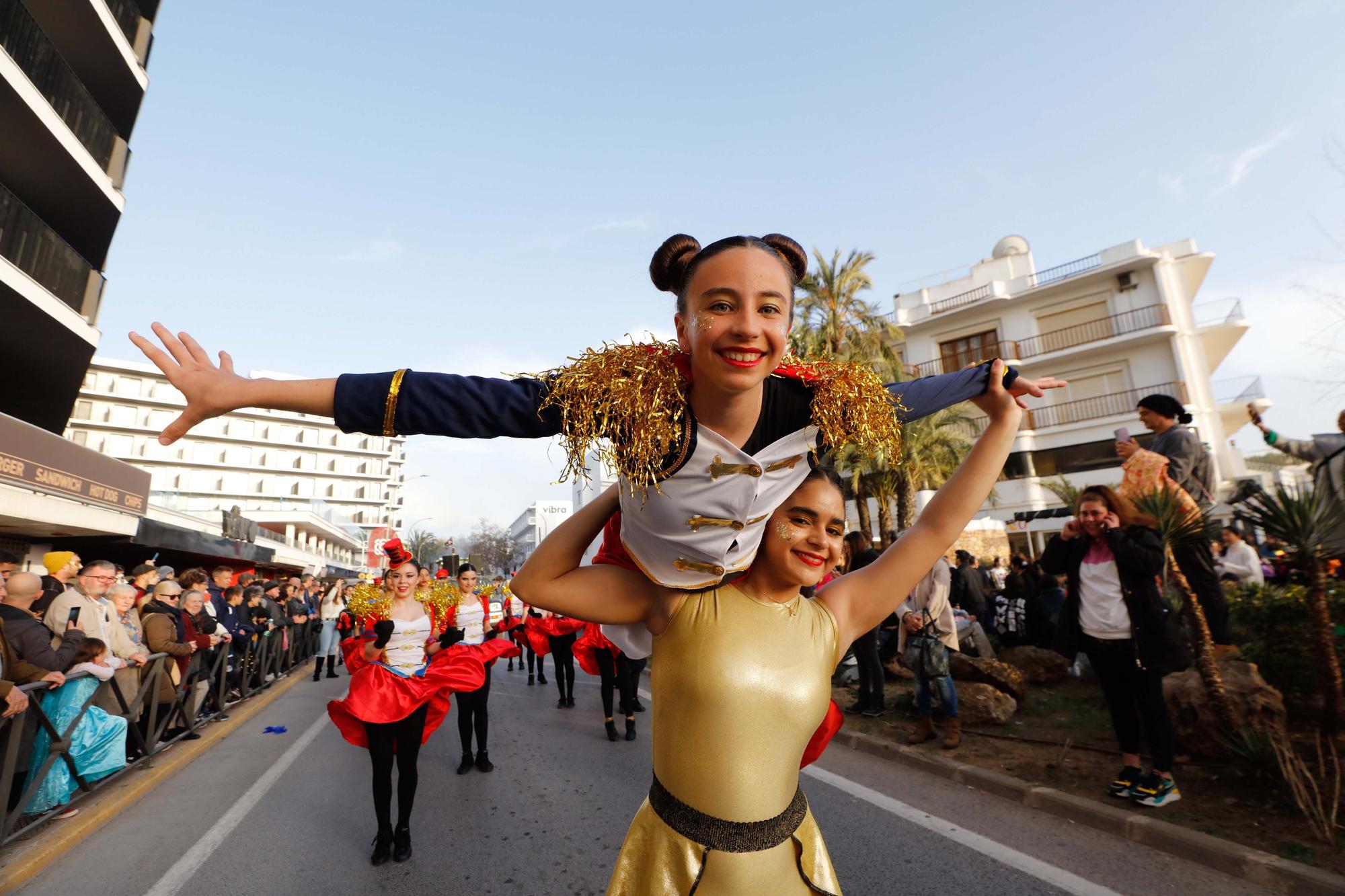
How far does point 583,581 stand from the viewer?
200cm

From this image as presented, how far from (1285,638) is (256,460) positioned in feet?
282

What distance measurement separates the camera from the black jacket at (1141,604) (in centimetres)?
427

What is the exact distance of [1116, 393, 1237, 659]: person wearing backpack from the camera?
5023mm

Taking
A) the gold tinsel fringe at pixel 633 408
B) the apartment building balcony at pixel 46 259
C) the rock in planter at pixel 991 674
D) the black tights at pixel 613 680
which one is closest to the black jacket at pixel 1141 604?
the rock in planter at pixel 991 674

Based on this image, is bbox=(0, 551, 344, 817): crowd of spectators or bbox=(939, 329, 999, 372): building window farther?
bbox=(939, 329, 999, 372): building window

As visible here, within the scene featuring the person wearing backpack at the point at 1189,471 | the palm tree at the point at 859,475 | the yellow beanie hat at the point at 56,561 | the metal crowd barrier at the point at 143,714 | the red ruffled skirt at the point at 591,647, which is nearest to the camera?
the metal crowd barrier at the point at 143,714

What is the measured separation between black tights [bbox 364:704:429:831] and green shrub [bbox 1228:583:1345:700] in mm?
6489

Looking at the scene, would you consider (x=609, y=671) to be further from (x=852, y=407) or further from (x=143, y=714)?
(x=852, y=407)

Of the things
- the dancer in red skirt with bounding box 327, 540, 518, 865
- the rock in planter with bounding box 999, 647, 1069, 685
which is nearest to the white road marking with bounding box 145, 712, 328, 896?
the dancer in red skirt with bounding box 327, 540, 518, 865

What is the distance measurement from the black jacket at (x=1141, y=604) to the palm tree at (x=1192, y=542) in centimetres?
16

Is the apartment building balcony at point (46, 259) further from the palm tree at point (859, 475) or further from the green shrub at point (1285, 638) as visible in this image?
the green shrub at point (1285, 638)

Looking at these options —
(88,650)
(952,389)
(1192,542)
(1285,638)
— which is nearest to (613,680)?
(88,650)

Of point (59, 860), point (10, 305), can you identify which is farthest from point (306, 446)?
point (59, 860)

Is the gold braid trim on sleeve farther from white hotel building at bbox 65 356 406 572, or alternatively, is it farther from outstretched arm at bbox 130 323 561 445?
white hotel building at bbox 65 356 406 572
